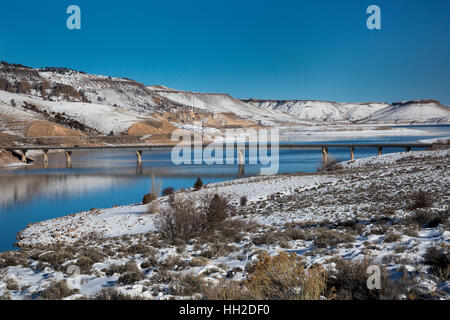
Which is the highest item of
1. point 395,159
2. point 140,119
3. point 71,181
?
point 140,119

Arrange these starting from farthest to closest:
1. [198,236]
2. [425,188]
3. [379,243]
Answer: [425,188] < [198,236] < [379,243]

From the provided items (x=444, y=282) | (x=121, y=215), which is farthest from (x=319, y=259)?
(x=121, y=215)

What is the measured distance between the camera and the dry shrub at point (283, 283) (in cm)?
450

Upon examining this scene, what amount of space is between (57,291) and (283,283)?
3.42m

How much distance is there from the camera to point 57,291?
18.1 feet

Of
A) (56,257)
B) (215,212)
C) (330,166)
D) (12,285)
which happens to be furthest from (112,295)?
(330,166)

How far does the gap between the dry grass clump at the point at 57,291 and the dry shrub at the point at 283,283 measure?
2802 mm

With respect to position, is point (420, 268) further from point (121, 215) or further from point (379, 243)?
point (121, 215)

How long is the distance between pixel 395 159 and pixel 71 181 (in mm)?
35529

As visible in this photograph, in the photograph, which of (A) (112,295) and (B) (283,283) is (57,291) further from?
(B) (283,283)

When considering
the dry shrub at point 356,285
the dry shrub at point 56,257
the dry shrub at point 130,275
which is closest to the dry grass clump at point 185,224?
the dry shrub at point 56,257

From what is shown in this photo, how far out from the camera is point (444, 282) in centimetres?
488

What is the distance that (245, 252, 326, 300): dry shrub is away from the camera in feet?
14.8
